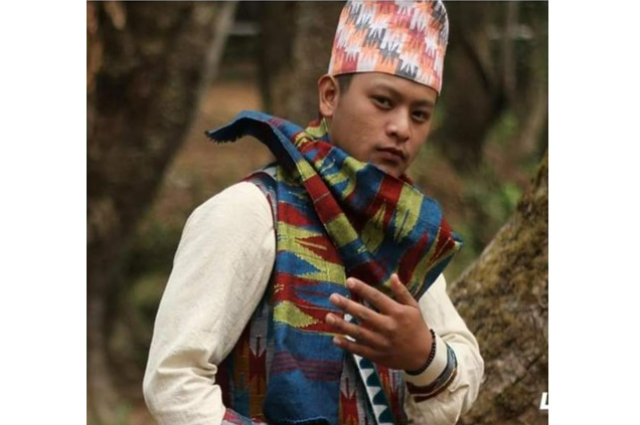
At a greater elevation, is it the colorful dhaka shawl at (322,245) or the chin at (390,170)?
the chin at (390,170)

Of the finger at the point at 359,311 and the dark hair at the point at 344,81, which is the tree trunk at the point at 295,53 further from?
the finger at the point at 359,311

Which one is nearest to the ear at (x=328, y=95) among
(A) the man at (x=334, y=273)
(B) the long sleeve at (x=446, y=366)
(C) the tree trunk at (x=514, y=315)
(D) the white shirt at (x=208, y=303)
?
(A) the man at (x=334, y=273)

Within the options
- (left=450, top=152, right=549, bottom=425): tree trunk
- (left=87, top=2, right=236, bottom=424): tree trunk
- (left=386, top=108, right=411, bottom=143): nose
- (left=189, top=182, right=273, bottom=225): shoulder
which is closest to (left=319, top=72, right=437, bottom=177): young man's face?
(left=386, top=108, right=411, bottom=143): nose

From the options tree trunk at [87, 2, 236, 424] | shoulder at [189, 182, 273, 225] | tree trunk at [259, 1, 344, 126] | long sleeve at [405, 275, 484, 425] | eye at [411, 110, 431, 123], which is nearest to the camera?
shoulder at [189, 182, 273, 225]

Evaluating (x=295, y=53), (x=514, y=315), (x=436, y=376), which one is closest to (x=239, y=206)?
(x=436, y=376)

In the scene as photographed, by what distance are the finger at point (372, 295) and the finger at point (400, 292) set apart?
17 mm

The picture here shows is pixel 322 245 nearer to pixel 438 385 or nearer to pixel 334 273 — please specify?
pixel 334 273

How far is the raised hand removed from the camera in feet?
7.18

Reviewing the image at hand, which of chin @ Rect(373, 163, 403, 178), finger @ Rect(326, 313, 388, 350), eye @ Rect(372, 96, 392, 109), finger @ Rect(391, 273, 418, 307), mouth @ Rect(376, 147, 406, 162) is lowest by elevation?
finger @ Rect(326, 313, 388, 350)

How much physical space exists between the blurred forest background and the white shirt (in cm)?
106

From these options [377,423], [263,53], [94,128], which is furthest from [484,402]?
[263,53]

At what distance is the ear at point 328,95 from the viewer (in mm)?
2566

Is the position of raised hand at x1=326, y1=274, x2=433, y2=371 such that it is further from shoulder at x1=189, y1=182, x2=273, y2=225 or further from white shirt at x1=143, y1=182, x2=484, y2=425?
A: shoulder at x1=189, y1=182, x2=273, y2=225
